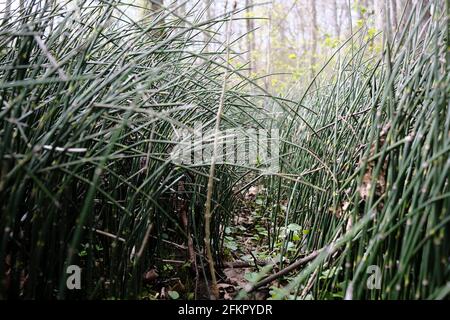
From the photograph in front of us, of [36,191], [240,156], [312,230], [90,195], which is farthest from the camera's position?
[240,156]

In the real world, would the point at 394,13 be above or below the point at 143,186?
above

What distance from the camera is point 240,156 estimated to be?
1.58m

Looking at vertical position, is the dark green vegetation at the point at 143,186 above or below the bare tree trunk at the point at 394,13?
below

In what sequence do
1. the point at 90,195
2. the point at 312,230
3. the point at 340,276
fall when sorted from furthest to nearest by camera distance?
the point at 312,230 → the point at 340,276 → the point at 90,195

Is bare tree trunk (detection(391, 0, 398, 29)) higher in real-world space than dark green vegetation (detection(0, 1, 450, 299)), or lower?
higher

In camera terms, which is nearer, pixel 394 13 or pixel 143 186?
pixel 143 186

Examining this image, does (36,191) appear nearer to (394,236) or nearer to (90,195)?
(90,195)

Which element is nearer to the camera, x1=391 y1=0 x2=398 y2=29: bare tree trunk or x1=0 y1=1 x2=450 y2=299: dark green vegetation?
x1=0 y1=1 x2=450 y2=299: dark green vegetation

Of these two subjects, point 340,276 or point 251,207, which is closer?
point 340,276

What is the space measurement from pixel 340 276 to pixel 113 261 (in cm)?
58

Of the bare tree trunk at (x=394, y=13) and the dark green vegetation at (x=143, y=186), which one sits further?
the bare tree trunk at (x=394, y=13)
